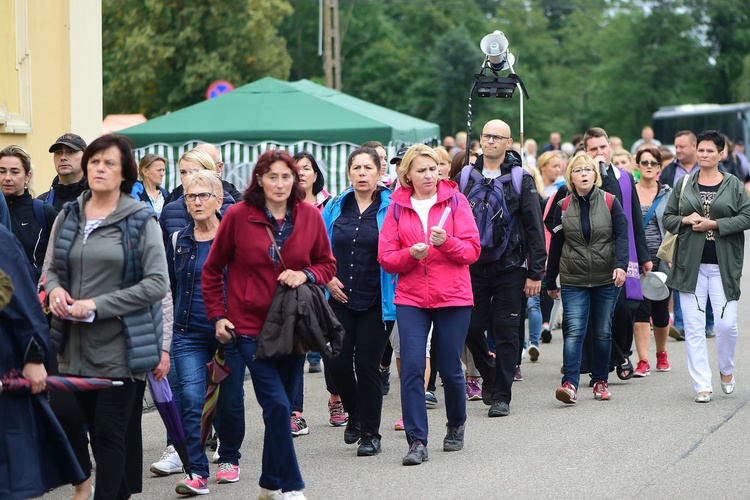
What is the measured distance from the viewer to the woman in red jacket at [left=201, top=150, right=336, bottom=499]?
256 inches

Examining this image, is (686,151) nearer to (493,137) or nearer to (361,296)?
(493,137)

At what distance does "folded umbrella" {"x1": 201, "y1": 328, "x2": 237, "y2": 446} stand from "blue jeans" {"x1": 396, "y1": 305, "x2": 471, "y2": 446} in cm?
117

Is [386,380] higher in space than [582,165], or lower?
lower

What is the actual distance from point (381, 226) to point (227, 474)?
1899mm

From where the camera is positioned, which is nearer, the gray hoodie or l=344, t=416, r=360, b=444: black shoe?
the gray hoodie

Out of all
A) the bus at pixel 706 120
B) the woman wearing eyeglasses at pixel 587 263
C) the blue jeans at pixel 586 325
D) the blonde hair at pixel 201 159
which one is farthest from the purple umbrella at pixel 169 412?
the bus at pixel 706 120

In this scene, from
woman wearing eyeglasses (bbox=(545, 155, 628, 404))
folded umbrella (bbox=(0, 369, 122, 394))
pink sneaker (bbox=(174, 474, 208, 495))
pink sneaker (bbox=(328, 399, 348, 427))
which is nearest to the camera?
folded umbrella (bbox=(0, 369, 122, 394))

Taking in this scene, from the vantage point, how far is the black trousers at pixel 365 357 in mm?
7926

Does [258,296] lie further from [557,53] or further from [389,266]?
[557,53]

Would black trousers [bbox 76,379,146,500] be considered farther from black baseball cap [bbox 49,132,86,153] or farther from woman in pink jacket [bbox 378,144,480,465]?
black baseball cap [bbox 49,132,86,153]

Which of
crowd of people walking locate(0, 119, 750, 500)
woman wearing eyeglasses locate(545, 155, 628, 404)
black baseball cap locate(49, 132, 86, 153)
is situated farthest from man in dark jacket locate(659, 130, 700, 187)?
black baseball cap locate(49, 132, 86, 153)

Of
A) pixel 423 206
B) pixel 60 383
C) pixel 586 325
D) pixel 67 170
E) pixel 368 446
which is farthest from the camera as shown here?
pixel 586 325

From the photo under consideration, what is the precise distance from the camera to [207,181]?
286 inches

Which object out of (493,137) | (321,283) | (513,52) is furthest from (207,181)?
(513,52)
